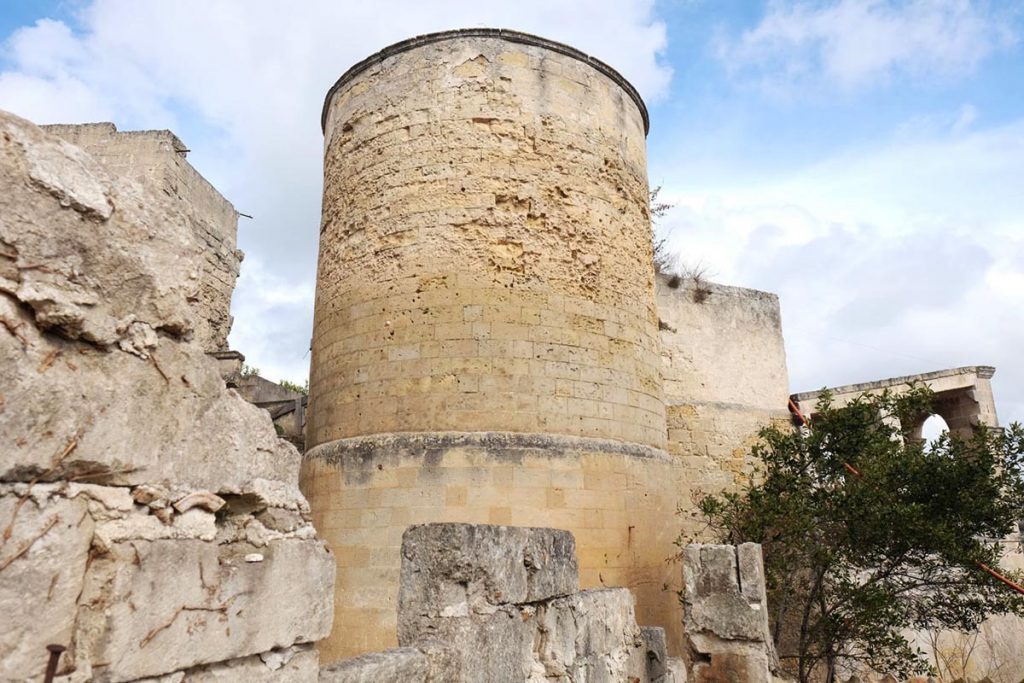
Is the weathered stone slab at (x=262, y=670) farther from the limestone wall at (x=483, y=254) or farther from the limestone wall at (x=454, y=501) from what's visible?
the limestone wall at (x=483, y=254)

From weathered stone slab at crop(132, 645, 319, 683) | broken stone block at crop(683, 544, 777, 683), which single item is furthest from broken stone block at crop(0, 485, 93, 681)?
broken stone block at crop(683, 544, 777, 683)

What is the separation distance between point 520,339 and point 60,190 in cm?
532

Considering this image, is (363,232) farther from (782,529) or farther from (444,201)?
(782,529)

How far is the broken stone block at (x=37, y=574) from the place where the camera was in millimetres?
1483

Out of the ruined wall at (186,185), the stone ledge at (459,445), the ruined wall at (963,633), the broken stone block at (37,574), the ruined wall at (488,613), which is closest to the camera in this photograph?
the broken stone block at (37,574)

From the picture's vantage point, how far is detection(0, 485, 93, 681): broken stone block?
1483mm

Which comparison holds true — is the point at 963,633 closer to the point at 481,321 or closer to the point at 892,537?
the point at 892,537

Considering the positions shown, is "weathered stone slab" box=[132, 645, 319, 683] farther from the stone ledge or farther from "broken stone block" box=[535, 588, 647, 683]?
the stone ledge

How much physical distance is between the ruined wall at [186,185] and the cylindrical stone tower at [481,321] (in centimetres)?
278

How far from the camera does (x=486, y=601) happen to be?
3.12 meters

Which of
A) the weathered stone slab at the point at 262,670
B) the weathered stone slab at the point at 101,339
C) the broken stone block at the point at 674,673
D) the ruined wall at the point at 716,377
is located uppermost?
the ruined wall at the point at 716,377

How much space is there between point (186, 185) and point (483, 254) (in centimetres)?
542

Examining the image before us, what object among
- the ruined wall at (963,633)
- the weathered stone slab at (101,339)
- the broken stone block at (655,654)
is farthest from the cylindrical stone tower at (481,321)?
the weathered stone slab at (101,339)

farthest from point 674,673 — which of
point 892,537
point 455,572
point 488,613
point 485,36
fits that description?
point 485,36
